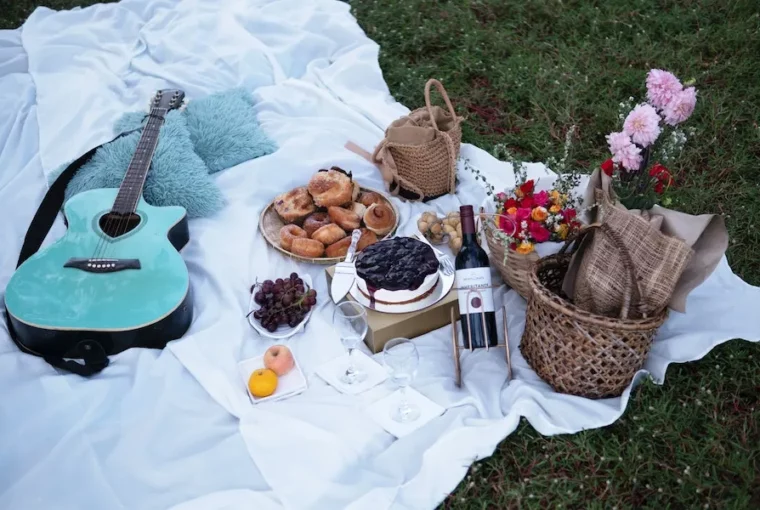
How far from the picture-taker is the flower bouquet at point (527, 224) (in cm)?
262

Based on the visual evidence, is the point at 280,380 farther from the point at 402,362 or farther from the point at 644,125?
the point at 644,125

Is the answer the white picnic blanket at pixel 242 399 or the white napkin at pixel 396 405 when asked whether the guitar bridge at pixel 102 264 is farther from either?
the white napkin at pixel 396 405

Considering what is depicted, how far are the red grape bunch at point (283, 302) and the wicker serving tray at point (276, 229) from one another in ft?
0.76

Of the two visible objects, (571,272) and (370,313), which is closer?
(571,272)

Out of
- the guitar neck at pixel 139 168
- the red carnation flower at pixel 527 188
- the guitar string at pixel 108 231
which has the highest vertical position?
the red carnation flower at pixel 527 188

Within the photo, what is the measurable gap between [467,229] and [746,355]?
1246 mm

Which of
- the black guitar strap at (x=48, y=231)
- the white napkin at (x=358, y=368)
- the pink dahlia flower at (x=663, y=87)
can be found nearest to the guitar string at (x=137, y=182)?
the black guitar strap at (x=48, y=231)

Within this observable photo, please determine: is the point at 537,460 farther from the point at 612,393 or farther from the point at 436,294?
the point at 436,294

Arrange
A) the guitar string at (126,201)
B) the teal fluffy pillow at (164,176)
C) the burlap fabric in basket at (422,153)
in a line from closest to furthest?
the guitar string at (126,201) → the teal fluffy pillow at (164,176) → the burlap fabric in basket at (422,153)

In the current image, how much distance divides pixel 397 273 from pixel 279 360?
0.60 metres

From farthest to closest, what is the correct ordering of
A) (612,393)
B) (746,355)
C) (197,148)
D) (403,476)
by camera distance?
(197,148), (746,355), (612,393), (403,476)

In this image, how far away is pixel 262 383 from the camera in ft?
8.29

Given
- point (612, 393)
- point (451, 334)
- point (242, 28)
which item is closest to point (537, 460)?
point (612, 393)

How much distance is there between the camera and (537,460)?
7.75 ft
